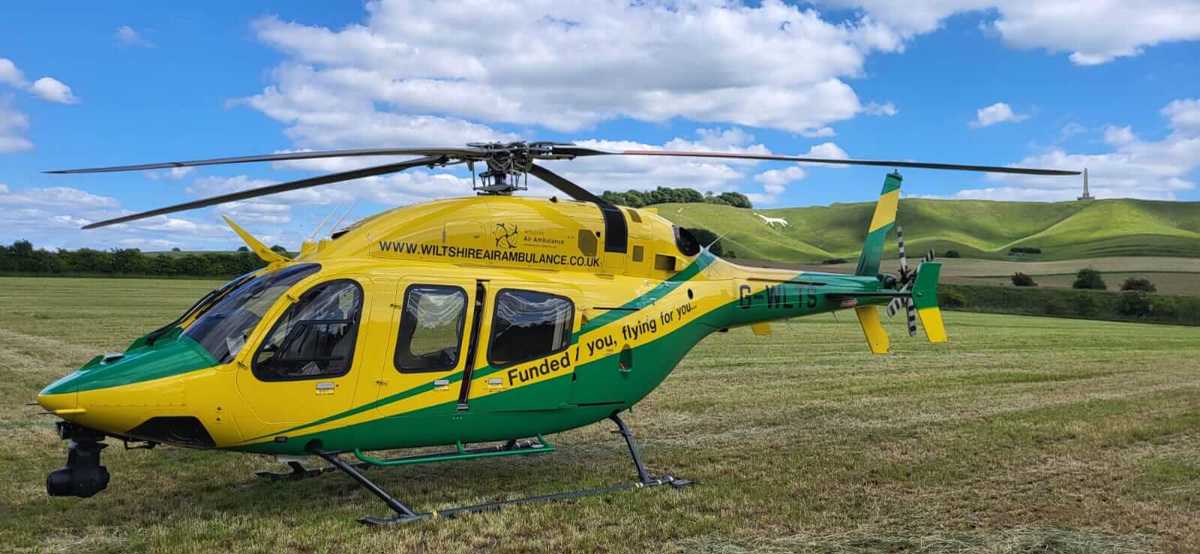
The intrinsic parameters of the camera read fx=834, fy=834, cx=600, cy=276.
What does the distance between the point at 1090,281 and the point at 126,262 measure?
66693mm

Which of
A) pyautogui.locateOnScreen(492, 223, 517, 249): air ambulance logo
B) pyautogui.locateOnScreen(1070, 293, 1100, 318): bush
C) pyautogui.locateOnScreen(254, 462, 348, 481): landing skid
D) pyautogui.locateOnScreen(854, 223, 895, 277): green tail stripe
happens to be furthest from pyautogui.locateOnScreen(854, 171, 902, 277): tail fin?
pyautogui.locateOnScreen(1070, 293, 1100, 318): bush

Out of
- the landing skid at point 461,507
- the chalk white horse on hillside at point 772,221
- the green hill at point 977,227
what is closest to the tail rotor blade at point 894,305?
the landing skid at point 461,507

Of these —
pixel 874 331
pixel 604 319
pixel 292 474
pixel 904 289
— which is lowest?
pixel 292 474

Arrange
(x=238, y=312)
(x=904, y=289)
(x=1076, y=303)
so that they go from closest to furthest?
(x=238, y=312)
(x=904, y=289)
(x=1076, y=303)

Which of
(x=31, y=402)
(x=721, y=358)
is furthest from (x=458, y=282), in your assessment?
(x=721, y=358)

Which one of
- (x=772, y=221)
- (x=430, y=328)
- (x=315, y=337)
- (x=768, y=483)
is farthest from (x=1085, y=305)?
(x=772, y=221)

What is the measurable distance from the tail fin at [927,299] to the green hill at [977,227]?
73.6 meters

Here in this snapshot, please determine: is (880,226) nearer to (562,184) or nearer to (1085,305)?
(562,184)

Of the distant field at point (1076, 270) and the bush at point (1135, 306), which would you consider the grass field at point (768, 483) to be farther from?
the distant field at point (1076, 270)

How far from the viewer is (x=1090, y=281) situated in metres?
55.6

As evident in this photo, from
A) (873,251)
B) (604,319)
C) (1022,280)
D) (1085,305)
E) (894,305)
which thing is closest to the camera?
(604,319)

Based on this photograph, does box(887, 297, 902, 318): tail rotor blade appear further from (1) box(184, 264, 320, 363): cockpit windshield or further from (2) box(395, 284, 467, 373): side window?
(1) box(184, 264, 320, 363): cockpit windshield

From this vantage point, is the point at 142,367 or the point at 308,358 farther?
the point at 308,358

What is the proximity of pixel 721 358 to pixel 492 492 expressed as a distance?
12058mm
